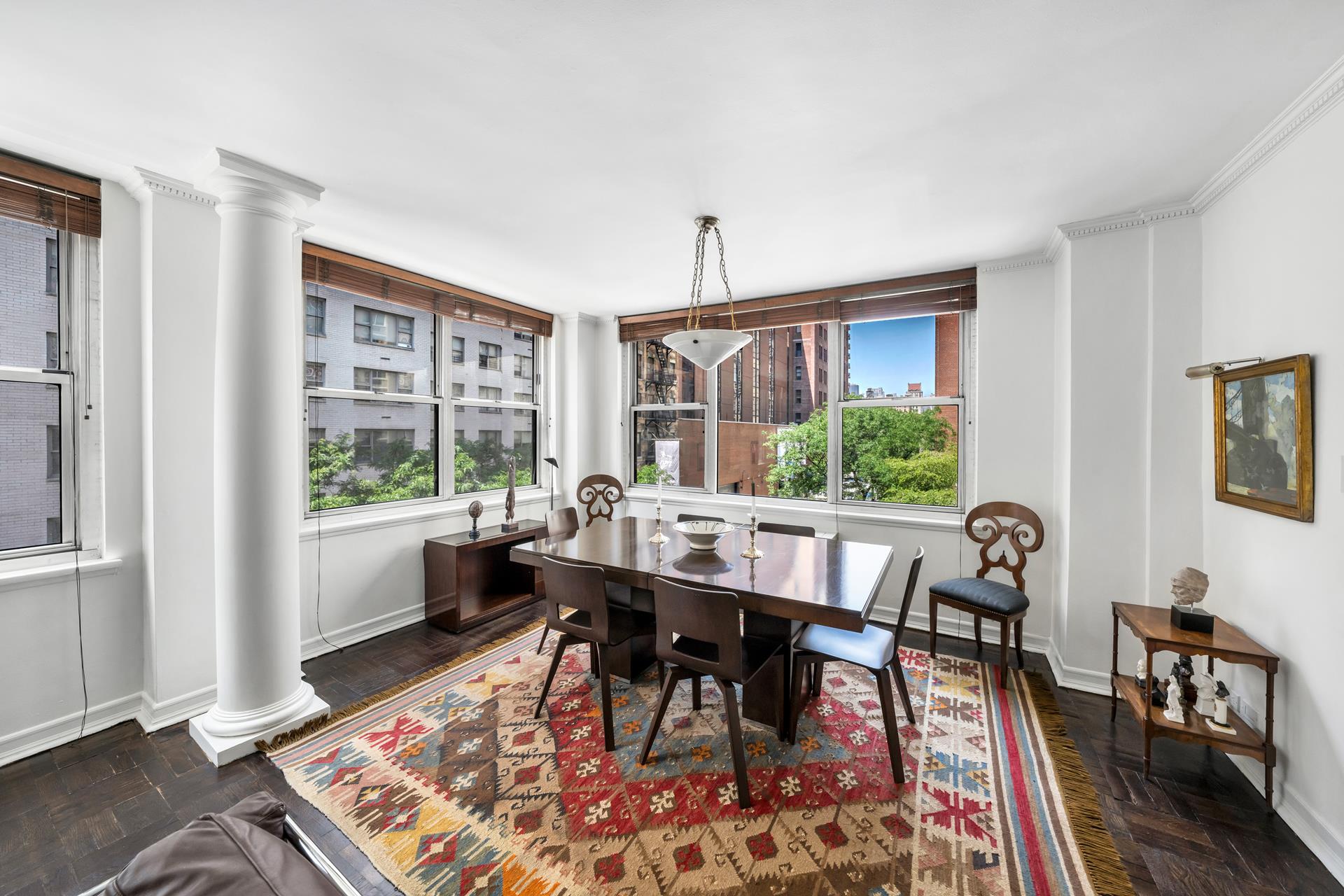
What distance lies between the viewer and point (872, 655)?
2.22 metres

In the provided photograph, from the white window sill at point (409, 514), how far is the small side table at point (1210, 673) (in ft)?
13.2

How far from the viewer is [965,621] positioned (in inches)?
142

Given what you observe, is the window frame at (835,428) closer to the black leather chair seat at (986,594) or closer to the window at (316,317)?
the black leather chair seat at (986,594)

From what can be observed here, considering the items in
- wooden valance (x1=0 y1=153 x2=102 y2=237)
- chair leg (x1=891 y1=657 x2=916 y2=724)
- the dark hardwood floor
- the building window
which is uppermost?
wooden valance (x1=0 y1=153 x2=102 y2=237)

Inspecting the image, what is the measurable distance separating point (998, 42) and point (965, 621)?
3.35 m

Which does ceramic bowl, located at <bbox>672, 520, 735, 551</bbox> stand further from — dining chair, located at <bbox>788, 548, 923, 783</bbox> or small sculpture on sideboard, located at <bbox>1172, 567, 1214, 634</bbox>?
small sculpture on sideboard, located at <bbox>1172, 567, 1214, 634</bbox>

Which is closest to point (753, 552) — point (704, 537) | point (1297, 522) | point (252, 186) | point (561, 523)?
point (704, 537)

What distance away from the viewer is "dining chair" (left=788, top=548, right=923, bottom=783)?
2.14m

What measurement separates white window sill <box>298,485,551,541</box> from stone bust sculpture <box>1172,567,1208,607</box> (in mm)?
4140

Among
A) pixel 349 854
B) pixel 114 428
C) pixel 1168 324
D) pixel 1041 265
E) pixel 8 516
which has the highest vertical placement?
pixel 1041 265

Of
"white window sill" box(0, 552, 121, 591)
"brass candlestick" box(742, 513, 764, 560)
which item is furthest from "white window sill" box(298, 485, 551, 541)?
"brass candlestick" box(742, 513, 764, 560)

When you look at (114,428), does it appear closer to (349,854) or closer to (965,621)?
(349,854)

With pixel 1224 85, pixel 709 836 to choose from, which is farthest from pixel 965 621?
pixel 1224 85

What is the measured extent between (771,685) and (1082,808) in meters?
1.22
